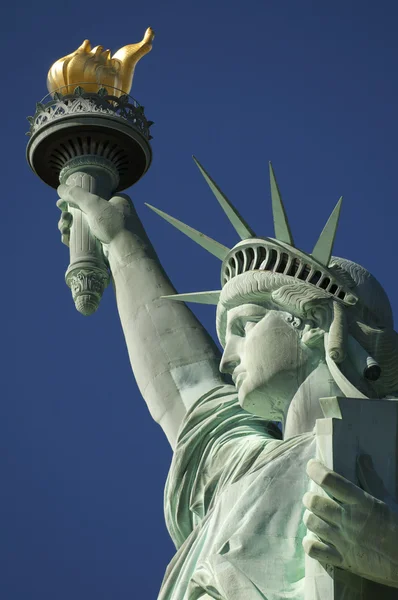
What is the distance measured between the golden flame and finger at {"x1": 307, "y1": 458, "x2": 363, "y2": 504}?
7.63 meters

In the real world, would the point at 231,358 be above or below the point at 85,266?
below

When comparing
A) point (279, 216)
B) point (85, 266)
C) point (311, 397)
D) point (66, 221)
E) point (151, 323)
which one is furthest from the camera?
point (66, 221)

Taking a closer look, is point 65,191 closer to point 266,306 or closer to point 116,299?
point 116,299

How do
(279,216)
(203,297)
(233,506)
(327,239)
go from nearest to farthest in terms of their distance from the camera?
1. (233,506)
2. (327,239)
3. (279,216)
4. (203,297)

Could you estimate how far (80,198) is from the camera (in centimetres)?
1625

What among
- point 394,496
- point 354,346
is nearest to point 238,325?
point 354,346

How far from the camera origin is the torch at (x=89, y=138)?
16.1m

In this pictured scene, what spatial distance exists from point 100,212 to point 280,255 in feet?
12.9

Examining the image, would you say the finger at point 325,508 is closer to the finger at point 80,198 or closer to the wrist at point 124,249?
the wrist at point 124,249

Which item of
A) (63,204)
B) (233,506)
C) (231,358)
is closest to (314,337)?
(231,358)

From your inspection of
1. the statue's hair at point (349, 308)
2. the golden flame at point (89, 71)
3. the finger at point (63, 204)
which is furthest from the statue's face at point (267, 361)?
the golden flame at point (89, 71)

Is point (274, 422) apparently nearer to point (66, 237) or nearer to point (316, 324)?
point (316, 324)

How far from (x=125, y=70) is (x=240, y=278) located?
Result: 5.44 metres

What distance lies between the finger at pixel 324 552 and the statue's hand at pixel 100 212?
606cm
